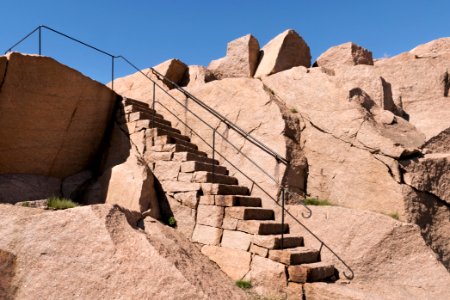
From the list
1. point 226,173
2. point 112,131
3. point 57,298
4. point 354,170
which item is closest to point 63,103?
point 112,131

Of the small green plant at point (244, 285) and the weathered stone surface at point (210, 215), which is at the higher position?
the weathered stone surface at point (210, 215)

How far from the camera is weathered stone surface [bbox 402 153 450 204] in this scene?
7551 millimetres

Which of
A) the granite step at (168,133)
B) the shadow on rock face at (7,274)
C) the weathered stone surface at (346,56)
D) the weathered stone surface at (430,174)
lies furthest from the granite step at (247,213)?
the weathered stone surface at (346,56)

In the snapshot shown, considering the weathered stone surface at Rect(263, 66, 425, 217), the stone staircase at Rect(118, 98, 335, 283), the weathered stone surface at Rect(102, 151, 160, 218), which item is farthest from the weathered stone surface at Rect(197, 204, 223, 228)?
the weathered stone surface at Rect(263, 66, 425, 217)

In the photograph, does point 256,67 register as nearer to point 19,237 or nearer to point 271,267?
point 271,267

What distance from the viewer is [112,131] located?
374 inches

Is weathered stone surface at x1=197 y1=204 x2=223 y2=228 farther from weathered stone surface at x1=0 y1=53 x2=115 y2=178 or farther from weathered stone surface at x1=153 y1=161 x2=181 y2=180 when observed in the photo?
weathered stone surface at x1=0 y1=53 x2=115 y2=178

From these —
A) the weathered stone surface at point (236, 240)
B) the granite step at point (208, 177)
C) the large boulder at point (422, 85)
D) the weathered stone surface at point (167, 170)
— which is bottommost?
the weathered stone surface at point (236, 240)

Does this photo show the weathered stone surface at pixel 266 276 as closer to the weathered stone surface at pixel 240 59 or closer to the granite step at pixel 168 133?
the granite step at pixel 168 133

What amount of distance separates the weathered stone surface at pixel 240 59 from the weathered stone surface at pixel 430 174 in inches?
245

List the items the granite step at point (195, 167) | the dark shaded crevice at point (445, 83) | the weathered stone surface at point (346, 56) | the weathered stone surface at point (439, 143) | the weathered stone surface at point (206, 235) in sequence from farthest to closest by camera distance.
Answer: the weathered stone surface at point (346, 56)
the dark shaded crevice at point (445, 83)
the weathered stone surface at point (439, 143)
the granite step at point (195, 167)
the weathered stone surface at point (206, 235)

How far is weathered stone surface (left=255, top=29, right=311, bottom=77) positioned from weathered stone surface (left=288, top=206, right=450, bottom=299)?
5732 mm

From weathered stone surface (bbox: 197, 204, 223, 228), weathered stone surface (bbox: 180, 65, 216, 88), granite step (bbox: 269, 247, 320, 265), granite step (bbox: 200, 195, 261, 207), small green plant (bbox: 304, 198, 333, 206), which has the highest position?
weathered stone surface (bbox: 180, 65, 216, 88)

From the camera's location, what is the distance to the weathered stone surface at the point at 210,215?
23.0 ft
